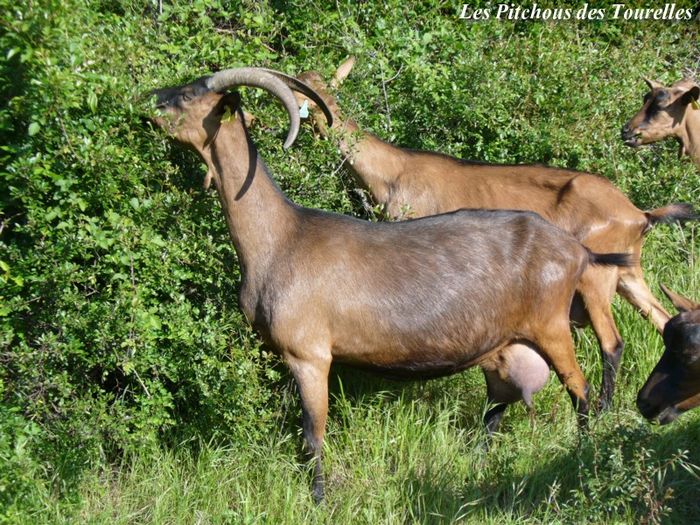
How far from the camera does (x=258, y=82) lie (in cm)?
554

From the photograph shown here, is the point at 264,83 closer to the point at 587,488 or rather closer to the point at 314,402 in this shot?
the point at 314,402

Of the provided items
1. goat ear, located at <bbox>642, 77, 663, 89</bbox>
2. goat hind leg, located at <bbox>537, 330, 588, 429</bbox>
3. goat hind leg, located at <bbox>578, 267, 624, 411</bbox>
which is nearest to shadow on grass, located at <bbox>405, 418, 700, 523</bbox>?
goat hind leg, located at <bbox>537, 330, 588, 429</bbox>

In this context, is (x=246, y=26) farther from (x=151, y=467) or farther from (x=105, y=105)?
(x=151, y=467)

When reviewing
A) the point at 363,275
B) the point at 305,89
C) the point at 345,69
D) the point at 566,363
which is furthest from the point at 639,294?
the point at 305,89

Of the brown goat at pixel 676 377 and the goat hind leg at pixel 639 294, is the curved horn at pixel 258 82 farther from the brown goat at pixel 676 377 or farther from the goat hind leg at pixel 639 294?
the goat hind leg at pixel 639 294

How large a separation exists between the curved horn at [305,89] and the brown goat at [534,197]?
98cm

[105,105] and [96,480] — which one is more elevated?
[105,105]

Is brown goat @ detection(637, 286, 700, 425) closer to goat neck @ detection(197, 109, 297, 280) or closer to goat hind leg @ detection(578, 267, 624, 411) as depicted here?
goat hind leg @ detection(578, 267, 624, 411)

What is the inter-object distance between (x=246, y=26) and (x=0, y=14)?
200 centimetres

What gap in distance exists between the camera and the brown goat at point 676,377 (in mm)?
5250

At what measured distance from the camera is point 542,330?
5.82 meters

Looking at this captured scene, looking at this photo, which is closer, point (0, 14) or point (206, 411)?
point (0, 14)

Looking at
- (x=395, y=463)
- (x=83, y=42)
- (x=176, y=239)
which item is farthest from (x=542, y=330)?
(x=83, y=42)

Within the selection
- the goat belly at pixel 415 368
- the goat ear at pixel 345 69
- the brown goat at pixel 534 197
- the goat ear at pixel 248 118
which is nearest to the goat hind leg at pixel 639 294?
the brown goat at pixel 534 197
